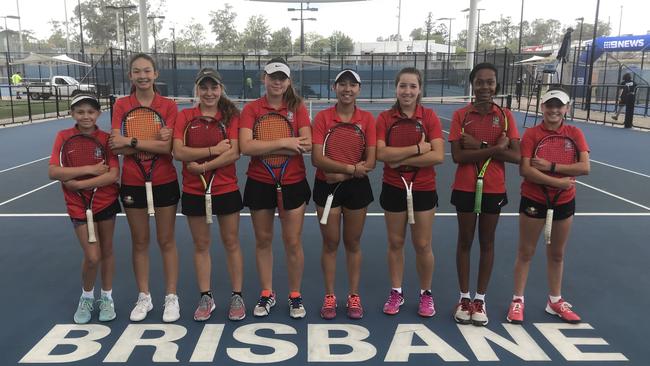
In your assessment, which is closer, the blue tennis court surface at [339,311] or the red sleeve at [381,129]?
the blue tennis court surface at [339,311]

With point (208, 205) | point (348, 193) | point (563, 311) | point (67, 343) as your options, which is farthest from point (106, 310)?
point (563, 311)

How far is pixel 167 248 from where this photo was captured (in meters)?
3.88

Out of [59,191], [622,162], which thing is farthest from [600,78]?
[59,191]

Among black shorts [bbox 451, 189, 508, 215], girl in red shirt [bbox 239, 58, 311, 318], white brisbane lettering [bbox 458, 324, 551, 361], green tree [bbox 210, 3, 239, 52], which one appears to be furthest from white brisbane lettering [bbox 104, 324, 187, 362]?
green tree [bbox 210, 3, 239, 52]

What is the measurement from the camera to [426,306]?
12.9 ft

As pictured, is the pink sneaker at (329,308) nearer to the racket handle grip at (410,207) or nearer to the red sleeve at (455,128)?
the racket handle grip at (410,207)

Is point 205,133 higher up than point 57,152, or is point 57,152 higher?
point 205,133

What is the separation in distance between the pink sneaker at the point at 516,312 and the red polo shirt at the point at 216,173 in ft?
7.55

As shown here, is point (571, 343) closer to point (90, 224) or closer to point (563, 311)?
point (563, 311)

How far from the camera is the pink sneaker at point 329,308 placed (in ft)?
12.7

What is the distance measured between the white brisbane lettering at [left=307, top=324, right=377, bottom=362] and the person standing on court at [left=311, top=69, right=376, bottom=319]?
15cm

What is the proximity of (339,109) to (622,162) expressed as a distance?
9.98 metres

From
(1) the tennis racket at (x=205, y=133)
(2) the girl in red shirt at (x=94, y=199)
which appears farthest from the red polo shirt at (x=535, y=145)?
(2) the girl in red shirt at (x=94, y=199)

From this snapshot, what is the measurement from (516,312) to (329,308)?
1.42m
